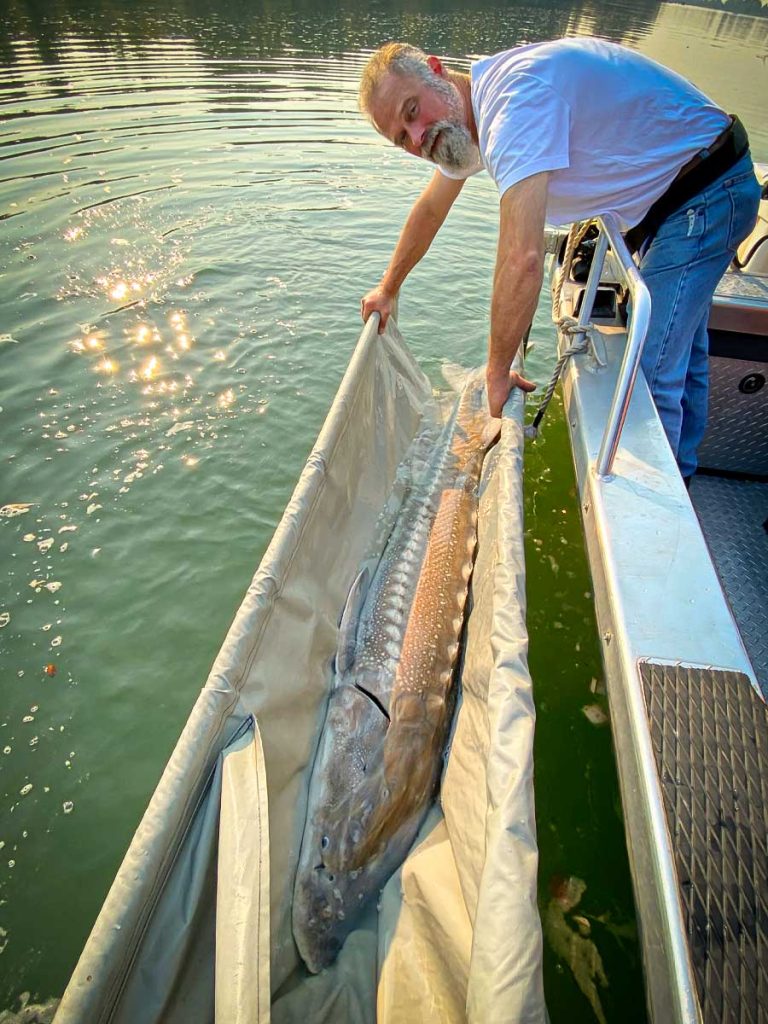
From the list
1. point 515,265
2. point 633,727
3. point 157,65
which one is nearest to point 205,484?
point 515,265

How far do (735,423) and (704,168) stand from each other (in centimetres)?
163

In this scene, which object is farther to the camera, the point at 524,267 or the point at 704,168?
the point at 704,168

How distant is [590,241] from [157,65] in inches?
594

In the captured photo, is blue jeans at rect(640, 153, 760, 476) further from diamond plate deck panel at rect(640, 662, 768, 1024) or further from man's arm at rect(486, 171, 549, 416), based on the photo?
diamond plate deck panel at rect(640, 662, 768, 1024)

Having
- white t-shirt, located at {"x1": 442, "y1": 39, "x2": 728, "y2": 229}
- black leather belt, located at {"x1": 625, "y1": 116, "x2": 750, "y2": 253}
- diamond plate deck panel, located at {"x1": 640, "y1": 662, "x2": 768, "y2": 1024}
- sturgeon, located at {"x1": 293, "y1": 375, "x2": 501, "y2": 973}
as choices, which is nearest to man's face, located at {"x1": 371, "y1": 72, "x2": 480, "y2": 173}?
white t-shirt, located at {"x1": 442, "y1": 39, "x2": 728, "y2": 229}

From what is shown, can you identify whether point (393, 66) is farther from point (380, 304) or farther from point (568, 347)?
point (568, 347)

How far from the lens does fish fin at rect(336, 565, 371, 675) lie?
85.9 inches

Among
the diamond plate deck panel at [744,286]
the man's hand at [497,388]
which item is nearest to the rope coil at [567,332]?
the man's hand at [497,388]

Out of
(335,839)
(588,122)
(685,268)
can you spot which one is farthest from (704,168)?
(335,839)

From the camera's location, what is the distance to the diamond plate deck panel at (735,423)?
3213mm

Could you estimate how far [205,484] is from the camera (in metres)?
3.64

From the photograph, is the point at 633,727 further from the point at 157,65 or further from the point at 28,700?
the point at 157,65

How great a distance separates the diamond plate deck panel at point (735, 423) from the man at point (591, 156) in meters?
0.79

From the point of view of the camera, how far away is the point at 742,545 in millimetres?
3162
